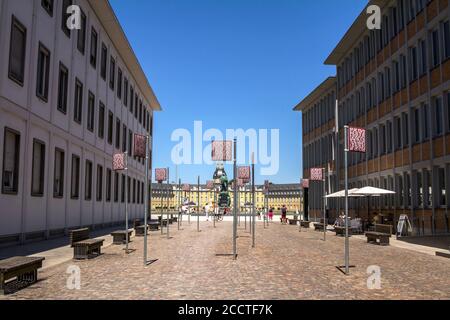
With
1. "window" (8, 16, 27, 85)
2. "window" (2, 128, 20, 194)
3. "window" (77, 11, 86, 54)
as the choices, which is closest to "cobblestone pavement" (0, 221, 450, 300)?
"window" (2, 128, 20, 194)

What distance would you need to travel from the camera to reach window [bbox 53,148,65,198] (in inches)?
965

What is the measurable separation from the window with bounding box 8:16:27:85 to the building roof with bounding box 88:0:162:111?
1163cm

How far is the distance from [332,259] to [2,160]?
11.7 m

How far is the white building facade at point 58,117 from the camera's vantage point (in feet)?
62.4

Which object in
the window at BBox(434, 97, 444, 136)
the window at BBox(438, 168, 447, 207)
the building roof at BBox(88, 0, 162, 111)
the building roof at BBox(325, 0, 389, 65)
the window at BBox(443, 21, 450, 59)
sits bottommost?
the window at BBox(438, 168, 447, 207)

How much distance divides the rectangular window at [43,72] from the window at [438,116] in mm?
19687

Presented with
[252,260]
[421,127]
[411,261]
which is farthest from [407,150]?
[252,260]

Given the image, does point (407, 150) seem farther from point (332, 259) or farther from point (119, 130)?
point (119, 130)

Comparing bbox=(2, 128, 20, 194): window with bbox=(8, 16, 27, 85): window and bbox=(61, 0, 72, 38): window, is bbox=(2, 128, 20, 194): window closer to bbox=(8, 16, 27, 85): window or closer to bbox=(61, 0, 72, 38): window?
bbox=(8, 16, 27, 85): window

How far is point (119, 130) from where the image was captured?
1650 inches

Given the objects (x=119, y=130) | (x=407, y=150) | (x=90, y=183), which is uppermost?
(x=119, y=130)

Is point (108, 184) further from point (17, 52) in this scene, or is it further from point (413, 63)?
point (413, 63)

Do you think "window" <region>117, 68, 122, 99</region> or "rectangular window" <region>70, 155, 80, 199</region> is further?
"window" <region>117, 68, 122, 99</region>

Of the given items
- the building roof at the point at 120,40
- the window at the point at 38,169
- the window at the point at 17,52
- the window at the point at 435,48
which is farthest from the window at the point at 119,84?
the window at the point at 435,48
